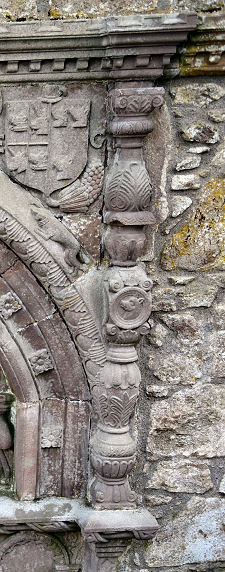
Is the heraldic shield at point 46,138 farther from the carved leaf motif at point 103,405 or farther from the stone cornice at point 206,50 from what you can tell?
the carved leaf motif at point 103,405

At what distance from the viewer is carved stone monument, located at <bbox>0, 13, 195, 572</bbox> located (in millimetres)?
3289

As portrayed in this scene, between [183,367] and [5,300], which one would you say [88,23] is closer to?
[5,300]

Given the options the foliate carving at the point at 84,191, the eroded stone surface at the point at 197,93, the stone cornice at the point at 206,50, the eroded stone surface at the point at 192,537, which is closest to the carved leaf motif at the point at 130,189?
the foliate carving at the point at 84,191

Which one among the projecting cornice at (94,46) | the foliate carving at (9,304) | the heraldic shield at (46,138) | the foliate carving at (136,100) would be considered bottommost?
the foliate carving at (9,304)

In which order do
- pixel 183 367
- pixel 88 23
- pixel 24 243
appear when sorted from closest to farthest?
pixel 88 23, pixel 24 243, pixel 183 367

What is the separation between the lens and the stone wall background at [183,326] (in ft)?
11.3

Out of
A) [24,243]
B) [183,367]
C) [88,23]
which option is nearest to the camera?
[88,23]

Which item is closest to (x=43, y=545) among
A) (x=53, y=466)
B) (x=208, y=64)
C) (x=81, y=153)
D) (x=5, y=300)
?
(x=53, y=466)

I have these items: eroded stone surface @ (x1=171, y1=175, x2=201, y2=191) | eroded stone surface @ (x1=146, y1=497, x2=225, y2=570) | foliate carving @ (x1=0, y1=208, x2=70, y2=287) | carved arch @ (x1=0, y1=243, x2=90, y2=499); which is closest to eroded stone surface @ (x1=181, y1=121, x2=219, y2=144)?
eroded stone surface @ (x1=171, y1=175, x2=201, y2=191)

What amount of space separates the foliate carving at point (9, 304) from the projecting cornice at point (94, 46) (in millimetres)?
919

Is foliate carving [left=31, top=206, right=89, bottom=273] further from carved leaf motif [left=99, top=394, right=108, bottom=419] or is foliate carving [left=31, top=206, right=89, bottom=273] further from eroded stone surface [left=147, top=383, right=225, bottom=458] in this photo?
eroded stone surface [left=147, top=383, right=225, bottom=458]

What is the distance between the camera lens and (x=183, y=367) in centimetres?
370

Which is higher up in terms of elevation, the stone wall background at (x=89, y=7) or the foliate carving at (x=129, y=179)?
the stone wall background at (x=89, y=7)

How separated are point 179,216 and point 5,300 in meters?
0.85
